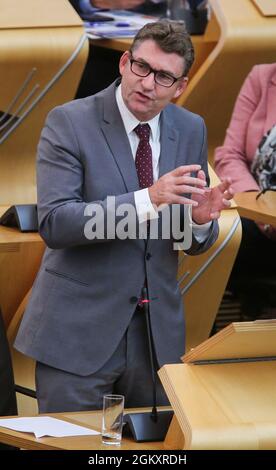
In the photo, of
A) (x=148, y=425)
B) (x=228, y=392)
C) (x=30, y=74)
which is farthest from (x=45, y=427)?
(x=30, y=74)

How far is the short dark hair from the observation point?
8.05 feet

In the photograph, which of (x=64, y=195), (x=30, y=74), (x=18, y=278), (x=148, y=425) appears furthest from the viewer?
(x=30, y=74)

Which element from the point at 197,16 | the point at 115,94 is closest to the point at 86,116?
the point at 115,94

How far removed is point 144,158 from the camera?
256 centimetres

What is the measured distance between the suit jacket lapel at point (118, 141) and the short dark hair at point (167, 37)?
161mm

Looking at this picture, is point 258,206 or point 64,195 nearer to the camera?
point 64,195

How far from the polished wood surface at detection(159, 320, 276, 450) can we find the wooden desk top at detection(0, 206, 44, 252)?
111 cm

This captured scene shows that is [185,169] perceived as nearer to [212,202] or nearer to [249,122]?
[212,202]

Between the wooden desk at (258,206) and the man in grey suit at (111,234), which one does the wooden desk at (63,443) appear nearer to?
the man in grey suit at (111,234)

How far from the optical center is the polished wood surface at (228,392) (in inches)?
71.7

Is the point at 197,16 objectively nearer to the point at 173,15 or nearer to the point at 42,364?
the point at 173,15

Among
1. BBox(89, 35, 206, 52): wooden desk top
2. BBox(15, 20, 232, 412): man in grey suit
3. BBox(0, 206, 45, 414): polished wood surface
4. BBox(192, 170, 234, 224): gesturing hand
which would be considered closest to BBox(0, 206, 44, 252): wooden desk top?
BBox(0, 206, 45, 414): polished wood surface

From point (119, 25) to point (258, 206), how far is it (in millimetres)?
1982

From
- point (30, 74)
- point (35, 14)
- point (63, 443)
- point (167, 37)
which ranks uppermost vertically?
point (35, 14)
